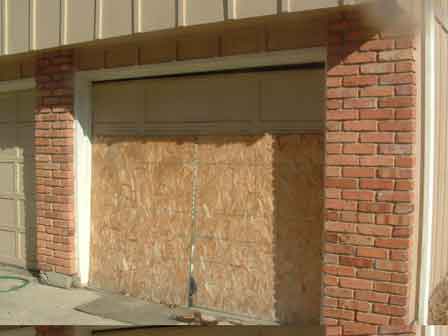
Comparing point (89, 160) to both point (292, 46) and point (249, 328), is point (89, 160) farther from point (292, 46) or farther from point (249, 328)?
point (249, 328)

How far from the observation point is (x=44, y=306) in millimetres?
5043

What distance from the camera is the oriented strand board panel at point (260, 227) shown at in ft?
14.2

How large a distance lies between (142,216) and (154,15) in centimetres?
210

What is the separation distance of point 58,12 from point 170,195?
2160 mm

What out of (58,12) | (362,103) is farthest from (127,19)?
(362,103)

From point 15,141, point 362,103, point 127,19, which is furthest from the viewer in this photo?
point 15,141

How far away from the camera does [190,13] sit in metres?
4.10

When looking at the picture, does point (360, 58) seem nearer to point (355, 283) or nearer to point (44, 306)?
point (355, 283)

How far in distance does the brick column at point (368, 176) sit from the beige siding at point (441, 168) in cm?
67

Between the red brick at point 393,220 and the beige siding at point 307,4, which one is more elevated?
the beige siding at point 307,4

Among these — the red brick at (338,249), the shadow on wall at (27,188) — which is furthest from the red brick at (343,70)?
the shadow on wall at (27,188)

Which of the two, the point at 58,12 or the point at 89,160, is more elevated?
the point at 58,12

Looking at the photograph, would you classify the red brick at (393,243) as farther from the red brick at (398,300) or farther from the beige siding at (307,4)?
the beige siding at (307,4)

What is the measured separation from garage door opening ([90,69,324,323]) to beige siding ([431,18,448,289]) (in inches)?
38.0
